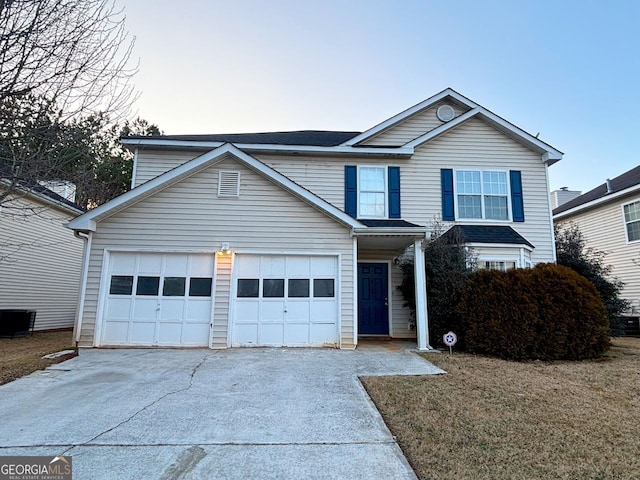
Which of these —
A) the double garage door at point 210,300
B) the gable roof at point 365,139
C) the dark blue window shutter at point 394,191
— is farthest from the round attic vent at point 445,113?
the double garage door at point 210,300

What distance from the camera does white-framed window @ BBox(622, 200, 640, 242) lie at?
14.0 m

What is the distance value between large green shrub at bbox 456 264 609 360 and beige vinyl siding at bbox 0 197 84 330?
13232 millimetres

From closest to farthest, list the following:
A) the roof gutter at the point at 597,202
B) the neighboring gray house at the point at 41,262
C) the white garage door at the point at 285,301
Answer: the white garage door at the point at 285,301 → the neighboring gray house at the point at 41,262 → the roof gutter at the point at 597,202

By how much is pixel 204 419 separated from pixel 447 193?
9.73 meters

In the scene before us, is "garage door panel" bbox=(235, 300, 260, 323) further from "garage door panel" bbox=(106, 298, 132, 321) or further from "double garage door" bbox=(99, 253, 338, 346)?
"garage door panel" bbox=(106, 298, 132, 321)

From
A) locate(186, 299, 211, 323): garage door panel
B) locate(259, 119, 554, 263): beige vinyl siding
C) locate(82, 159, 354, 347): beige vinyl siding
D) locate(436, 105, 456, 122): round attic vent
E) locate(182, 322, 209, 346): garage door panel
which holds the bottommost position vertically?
locate(182, 322, 209, 346): garage door panel

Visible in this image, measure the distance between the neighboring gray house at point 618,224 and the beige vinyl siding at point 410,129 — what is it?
316 inches

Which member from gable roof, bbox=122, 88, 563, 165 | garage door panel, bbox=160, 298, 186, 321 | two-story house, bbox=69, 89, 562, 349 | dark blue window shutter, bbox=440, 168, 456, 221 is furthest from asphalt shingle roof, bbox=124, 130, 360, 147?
garage door panel, bbox=160, 298, 186, 321

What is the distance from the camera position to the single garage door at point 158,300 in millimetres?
8586

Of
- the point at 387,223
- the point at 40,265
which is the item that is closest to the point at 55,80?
the point at 387,223

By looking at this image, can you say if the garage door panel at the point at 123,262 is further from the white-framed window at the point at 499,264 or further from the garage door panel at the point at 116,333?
the white-framed window at the point at 499,264

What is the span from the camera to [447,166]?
38.1 feet

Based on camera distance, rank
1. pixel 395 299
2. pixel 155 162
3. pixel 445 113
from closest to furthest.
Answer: pixel 395 299 → pixel 155 162 → pixel 445 113

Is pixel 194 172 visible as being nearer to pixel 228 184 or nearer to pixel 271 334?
pixel 228 184
